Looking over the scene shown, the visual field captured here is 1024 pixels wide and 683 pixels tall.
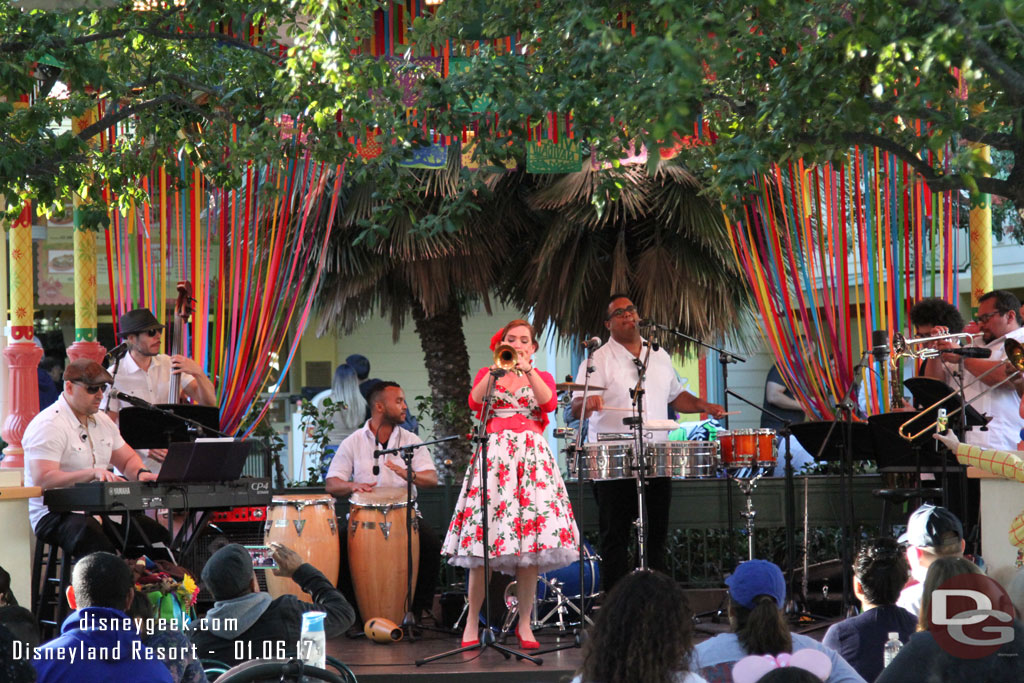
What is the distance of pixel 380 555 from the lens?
8953 mm

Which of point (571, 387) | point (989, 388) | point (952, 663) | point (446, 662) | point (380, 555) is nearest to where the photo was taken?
point (952, 663)

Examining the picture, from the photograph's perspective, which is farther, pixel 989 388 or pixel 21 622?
pixel 989 388

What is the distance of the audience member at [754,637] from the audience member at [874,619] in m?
0.69

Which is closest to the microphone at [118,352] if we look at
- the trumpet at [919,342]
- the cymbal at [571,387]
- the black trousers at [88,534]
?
the black trousers at [88,534]

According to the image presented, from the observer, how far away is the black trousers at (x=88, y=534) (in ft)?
25.1

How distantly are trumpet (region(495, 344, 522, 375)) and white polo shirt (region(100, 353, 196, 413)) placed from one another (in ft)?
9.76

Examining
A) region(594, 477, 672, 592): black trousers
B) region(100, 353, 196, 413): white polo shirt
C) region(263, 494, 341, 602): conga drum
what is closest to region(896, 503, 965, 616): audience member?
region(594, 477, 672, 592): black trousers

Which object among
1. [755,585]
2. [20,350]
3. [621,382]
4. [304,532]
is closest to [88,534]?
[304,532]

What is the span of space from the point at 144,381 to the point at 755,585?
19.8ft

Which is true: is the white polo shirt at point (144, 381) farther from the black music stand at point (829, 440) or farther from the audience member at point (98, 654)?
the audience member at point (98, 654)

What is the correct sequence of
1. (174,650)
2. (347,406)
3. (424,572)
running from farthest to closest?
(347,406) → (424,572) → (174,650)

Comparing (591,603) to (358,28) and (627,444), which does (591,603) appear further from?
(358,28)

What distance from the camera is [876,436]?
829cm

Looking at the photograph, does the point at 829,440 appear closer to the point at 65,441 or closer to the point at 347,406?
the point at 65,441
